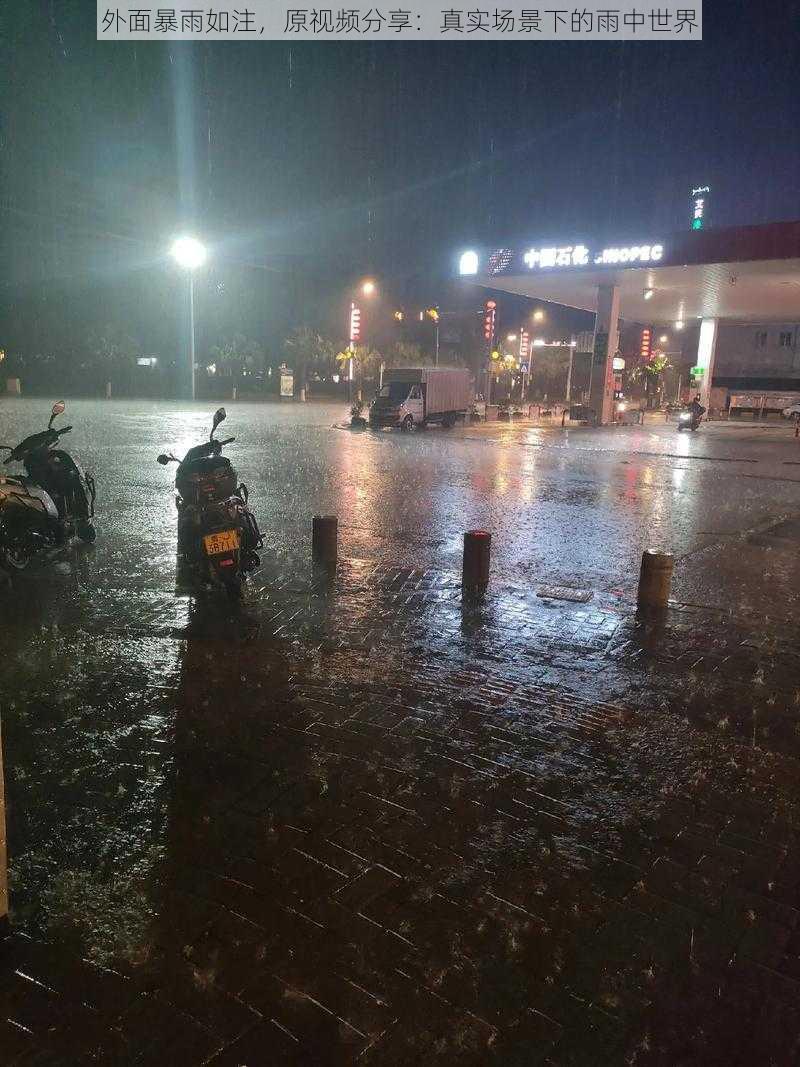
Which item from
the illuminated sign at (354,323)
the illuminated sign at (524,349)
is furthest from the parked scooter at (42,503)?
the illuminated sign at (524,349)

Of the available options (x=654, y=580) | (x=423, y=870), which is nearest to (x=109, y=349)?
(x=654, y=580)

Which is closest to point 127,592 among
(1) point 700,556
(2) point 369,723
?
(2) point 369,723

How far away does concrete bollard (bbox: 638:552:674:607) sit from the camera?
7.19 meters

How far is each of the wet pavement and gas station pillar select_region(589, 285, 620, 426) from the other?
3052 centimetres

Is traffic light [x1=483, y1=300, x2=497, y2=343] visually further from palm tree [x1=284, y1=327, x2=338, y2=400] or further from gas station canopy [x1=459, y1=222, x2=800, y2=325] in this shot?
palm tree [x1=284, y1=327, x2=338, y2=400]

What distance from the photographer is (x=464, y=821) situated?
12.1 ft

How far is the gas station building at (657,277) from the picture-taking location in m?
28.2

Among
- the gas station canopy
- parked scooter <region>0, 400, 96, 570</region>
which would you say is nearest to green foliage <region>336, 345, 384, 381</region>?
the gas station canopy

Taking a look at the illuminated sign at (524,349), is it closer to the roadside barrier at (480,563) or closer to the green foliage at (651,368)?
the green foliage at (651,368)

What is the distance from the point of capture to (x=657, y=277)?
109 ft

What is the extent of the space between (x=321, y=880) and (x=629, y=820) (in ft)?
5.16

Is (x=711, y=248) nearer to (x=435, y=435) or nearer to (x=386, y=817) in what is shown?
(x=435, y=435)

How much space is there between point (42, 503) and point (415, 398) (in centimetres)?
2495

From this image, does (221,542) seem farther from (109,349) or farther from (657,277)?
(109,349)
